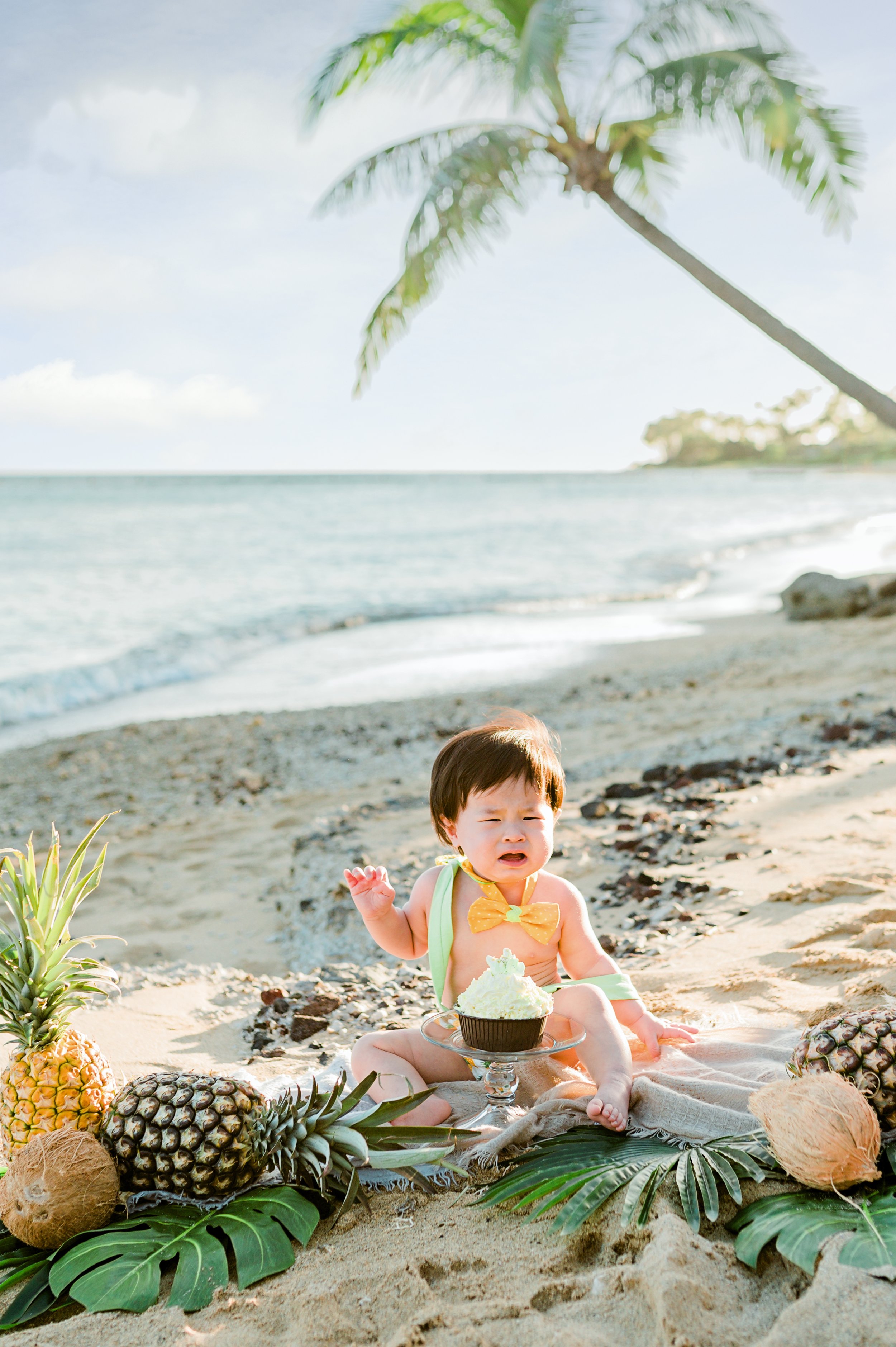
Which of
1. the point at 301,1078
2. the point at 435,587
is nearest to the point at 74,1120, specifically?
the point at 301,1078

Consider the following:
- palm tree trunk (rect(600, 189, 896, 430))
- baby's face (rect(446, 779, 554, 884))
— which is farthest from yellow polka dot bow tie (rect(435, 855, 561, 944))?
palm tree trunk (rect(600, 189, 896, 430))

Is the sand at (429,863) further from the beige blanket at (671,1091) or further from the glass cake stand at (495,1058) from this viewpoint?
the glass cake stand at (495,1058)

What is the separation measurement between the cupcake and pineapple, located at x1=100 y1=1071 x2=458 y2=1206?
218 mm

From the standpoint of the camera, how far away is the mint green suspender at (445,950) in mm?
2975

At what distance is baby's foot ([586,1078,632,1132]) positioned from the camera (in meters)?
2.59

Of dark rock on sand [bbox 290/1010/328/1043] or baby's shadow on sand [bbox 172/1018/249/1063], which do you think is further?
dark rock on sand [bbox 290/1010/328/1043]

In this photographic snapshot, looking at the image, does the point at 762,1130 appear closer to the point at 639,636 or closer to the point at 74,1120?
the point at 74,1120

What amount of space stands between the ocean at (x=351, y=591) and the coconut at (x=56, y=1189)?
9.21m

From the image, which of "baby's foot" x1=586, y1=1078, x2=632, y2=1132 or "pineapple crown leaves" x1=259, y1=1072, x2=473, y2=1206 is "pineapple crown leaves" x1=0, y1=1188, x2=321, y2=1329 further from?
"baby's foot" x1=586, y1=1078, x2=632, y2=1132

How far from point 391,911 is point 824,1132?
4.58 ft

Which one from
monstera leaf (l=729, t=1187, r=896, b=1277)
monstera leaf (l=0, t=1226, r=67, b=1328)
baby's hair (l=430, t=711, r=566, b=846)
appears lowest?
monstera leaf (l=0, t=1226, r=67, b=1328)

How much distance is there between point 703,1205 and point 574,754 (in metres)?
5.92

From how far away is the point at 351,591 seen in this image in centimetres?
2216

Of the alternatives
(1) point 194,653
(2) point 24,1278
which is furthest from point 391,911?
(1) point 194,653
